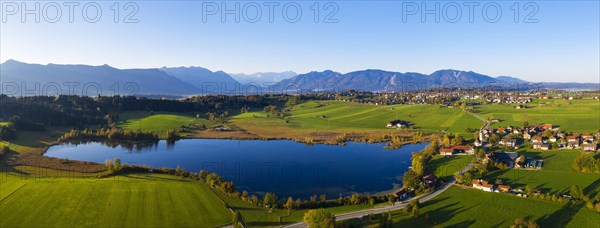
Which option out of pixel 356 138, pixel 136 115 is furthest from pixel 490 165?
pixel 136 115

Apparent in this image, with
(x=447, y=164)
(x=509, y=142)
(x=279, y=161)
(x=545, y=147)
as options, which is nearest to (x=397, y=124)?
(x=509, y=142)

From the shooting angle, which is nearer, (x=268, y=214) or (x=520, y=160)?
(x=268, y=214)

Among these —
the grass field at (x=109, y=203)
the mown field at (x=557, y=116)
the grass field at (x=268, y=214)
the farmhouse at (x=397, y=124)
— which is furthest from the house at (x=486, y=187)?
the farmhouse at (x=397, y=124)

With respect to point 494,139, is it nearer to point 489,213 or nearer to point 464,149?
point 464,149

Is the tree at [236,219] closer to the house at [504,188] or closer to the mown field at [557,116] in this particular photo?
the house at [504,188]

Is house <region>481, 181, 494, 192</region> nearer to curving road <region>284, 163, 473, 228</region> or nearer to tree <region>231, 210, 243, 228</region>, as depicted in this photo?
curving road <region>284, 163, 473, 228</region>

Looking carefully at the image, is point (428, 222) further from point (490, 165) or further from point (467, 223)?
point (490, 165)
